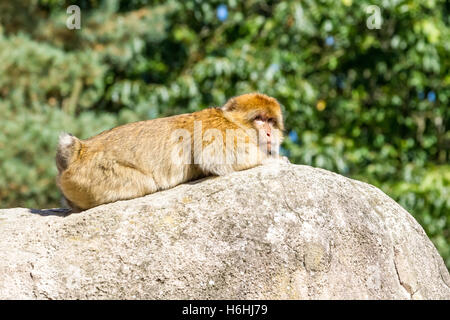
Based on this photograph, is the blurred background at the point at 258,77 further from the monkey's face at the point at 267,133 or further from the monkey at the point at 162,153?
the monkey at the point at 162,153

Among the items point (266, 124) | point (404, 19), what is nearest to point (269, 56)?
point (404, 19)

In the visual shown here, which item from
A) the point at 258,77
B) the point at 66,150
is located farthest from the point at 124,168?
the point at 258,77

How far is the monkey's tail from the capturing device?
5418 mm

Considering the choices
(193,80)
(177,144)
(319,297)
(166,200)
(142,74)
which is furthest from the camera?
(142,74)

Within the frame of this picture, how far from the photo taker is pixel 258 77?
11.9 meters

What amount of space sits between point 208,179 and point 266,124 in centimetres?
73

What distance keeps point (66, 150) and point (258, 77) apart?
6847 mm

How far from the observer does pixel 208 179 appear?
5297 millimetres

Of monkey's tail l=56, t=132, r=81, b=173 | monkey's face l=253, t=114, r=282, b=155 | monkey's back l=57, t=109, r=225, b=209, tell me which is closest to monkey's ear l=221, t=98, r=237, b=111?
monkey's face l=253, t=114, r=282, b=155

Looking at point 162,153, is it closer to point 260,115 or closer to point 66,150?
point 66,150

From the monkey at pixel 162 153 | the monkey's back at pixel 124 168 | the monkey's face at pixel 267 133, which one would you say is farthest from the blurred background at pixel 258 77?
the monkey's back at pixel 124 168

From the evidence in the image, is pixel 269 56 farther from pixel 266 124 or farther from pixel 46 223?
pixel 46 223

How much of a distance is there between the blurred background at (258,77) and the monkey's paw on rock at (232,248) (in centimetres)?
606

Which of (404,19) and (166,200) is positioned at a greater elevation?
(404,19)
